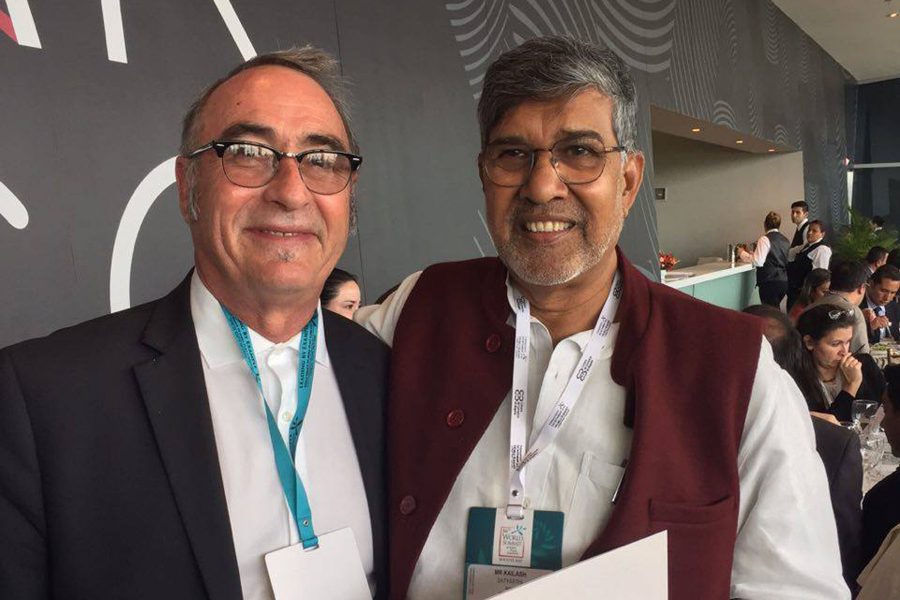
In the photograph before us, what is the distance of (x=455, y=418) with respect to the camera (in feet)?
4.47

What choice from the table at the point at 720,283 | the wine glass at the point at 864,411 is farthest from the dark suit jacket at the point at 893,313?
the wine glass at the point at 864,411

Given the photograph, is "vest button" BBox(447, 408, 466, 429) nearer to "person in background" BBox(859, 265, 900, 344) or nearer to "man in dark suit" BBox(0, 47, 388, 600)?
"man in dark suit" BBox(0, 47, 388, 600)

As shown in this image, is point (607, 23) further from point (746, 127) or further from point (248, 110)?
point (248, 110)

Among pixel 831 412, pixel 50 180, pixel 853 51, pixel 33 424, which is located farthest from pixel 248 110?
pixel 853 51

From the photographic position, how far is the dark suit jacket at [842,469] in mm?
1973

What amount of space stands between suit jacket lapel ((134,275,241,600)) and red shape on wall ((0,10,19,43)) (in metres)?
1.50

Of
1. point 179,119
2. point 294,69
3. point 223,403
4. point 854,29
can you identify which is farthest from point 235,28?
point 854,29

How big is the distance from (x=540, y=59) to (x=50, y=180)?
1.80 m

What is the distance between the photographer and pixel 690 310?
1324 millimetres

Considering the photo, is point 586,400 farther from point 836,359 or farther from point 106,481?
point 836,359

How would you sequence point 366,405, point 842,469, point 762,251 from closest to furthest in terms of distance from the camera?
point 366,405 → point 842,469 → point 762,251

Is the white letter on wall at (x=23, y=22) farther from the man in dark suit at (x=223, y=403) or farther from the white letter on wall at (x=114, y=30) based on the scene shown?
the man in dark suit at (x=223, y=403)

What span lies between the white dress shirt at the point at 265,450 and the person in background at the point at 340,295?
5.08 ft

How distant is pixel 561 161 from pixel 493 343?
1.29 feet
